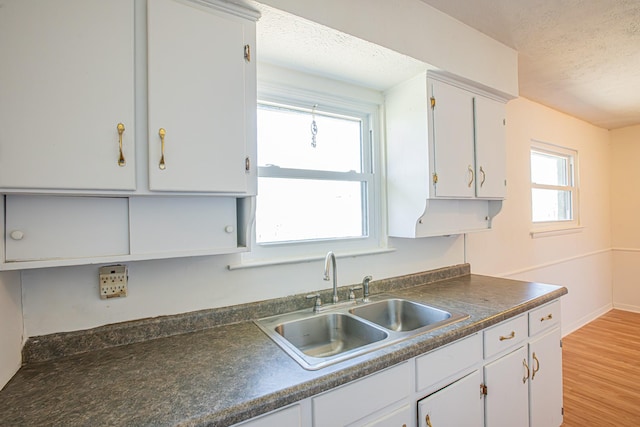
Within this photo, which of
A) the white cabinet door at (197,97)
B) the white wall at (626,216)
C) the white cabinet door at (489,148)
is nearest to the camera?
the white cabinet door at (197,97)

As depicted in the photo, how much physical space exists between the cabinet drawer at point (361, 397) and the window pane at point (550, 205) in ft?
9.22

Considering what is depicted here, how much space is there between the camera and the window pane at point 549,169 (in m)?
3.25

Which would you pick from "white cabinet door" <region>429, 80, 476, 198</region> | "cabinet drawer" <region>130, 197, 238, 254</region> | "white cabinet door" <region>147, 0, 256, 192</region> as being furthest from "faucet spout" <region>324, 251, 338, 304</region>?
"white cabinet door" <region>429, 80, 476, 198</region>

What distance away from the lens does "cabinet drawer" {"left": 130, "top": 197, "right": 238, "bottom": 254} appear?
42.6 inches

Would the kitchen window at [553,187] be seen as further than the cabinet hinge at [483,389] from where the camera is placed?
Yes

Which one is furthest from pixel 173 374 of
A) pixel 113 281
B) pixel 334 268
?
pixel 334 268

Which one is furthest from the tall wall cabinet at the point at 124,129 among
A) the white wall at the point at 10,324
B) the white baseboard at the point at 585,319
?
the white baseboard at the point at 585,319

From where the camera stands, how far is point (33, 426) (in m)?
0.73

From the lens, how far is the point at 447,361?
1267mm

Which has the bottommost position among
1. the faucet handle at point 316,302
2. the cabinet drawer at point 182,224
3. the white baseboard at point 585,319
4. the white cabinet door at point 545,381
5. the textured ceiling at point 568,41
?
the white baseboard at point 585,319

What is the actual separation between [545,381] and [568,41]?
2.11 metres

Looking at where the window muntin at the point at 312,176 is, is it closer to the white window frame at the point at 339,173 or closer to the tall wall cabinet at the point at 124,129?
the white window frame at the point at 339,173

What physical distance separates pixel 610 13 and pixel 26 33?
2636 mm

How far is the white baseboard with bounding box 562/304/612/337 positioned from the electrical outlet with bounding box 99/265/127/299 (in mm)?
4155
